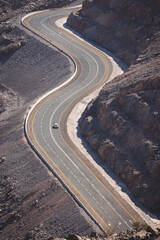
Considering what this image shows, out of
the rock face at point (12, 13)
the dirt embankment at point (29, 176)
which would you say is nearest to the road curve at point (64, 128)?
the dirt embankment at point (29, 176)

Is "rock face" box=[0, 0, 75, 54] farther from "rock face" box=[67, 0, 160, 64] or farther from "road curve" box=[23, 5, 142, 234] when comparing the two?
"rock face" box=[67, 0, 160, 64]

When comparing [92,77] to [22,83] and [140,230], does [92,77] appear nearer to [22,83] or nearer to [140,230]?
[22,83]

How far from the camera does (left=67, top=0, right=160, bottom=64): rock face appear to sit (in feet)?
236

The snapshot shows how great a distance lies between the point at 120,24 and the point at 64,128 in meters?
30.1

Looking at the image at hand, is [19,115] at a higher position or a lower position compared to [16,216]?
higher

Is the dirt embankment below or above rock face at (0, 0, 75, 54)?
below

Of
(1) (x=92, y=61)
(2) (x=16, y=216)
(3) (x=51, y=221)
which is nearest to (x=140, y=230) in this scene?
(3) (x=51, y=221)

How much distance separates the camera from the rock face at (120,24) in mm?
72000

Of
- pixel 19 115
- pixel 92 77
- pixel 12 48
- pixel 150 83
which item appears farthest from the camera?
pixel 12 48

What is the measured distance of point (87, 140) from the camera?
54.4m

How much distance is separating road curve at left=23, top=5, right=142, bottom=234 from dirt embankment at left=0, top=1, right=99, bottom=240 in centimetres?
142

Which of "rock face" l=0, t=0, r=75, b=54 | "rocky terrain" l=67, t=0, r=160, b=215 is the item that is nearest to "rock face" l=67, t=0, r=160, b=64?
"rocky terrain" l=67, t=0, r=160, b=215

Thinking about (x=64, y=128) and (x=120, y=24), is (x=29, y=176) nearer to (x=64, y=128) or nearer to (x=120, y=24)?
(x=64, y=128)

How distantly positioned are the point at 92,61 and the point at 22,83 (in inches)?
578
